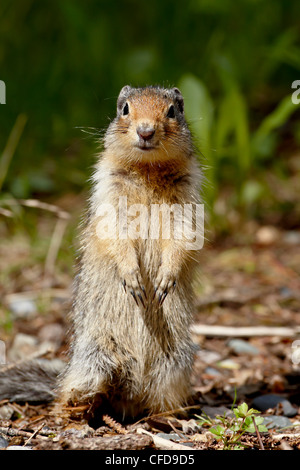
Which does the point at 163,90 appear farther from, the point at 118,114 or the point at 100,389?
the point at 100,389

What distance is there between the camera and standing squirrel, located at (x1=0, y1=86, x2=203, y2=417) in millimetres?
4383

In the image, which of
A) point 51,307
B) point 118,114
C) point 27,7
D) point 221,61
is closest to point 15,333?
point 51,307

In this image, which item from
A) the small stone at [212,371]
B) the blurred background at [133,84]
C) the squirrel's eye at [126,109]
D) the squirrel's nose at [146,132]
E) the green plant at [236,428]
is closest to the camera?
the green plant at [236,428]

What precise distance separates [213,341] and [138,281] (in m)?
2.02

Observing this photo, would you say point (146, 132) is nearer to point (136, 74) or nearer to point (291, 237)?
point (291, 237)

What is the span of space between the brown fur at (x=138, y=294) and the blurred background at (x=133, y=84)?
8.11 feet

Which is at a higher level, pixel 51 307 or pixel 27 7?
pixel 27 7

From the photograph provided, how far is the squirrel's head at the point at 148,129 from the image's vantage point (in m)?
4.27

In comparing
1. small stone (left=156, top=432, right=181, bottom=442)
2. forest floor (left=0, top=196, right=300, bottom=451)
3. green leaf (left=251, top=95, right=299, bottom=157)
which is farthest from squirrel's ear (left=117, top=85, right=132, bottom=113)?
green leaf (left=251, top=95, right=299, bottom=157)

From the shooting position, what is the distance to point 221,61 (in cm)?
793

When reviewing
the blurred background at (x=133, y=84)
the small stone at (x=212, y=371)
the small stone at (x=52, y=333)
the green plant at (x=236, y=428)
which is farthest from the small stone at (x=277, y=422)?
the blurred background at (x=133, y=84)

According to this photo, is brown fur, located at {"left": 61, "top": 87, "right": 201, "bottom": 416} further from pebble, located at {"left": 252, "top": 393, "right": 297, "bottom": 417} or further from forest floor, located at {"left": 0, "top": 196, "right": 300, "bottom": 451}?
pebble, located at {"left": 252, "top": 393, "right": 297, "bottom": 417}

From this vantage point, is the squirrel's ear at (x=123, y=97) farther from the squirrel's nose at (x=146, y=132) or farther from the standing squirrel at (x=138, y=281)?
the squirrel's nose at (x=146, y=132)

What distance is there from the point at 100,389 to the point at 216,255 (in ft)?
12.1
